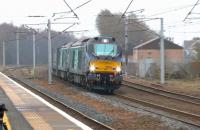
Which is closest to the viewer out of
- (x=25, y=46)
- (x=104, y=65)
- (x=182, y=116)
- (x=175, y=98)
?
(x=182, y=116)

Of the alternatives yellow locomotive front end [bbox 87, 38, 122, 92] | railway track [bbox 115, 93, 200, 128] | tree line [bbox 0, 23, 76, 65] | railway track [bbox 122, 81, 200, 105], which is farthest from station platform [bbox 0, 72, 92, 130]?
tree line [bbox 0, 23, 76, 65]

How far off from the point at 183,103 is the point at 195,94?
5608 mm

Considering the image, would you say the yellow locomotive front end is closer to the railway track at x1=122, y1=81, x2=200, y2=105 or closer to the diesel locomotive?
the diesel locomotive

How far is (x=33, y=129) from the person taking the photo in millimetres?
15555

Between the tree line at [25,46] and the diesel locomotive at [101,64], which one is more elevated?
the tree line at [25,46]

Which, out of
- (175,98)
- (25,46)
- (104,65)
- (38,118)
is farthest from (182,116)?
(25,46)

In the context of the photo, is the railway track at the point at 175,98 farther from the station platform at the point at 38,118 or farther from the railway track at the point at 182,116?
the station platform at the point at 38,118

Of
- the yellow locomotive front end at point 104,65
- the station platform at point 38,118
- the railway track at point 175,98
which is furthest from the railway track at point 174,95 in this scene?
the station platform at point 38,118

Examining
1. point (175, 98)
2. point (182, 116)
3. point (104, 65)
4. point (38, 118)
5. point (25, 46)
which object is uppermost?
point (25, 46)

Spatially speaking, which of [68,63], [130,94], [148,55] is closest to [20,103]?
[130,94]

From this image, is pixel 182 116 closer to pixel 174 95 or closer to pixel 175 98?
pixel 175 98

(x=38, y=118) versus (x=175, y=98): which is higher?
(x=38, y=118)

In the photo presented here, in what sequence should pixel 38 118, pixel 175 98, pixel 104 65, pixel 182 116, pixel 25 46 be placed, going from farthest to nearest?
pixel 25 46 < pixel 104 65 < pixel 175 98 < pixel 182 116 < pixel 38 118

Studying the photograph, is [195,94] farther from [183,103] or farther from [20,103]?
[20,103]
